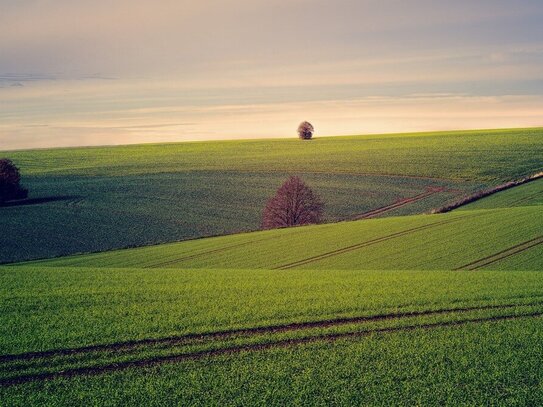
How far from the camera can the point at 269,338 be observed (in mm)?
12078

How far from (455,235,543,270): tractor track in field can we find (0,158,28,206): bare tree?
179 feet

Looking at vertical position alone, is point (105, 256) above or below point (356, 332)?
below

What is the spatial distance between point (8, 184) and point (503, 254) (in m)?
56.3

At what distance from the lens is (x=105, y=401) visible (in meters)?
9.21

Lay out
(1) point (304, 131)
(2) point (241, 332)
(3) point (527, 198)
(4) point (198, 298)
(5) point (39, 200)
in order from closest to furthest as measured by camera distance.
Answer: (2) point (241, 332), (4) point (198, 298), (3) point (527, 198), (5) point (39, 200), (1) point (304, 131)

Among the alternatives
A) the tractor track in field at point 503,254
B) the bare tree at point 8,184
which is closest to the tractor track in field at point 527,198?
the tractor track in field at point 503,254

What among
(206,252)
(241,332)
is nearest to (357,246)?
(206,252)

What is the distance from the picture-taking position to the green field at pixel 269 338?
959cm

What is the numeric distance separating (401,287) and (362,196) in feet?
131

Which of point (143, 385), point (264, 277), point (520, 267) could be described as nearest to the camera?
point (143, 385)

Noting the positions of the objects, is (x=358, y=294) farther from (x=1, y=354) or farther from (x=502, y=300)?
(x=1, y=354)

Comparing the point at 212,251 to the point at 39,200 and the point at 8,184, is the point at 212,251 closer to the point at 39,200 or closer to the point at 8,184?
the point at 39,200

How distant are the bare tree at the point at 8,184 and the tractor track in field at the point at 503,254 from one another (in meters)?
54.5

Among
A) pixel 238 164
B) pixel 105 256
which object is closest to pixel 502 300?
pixel 105 256
